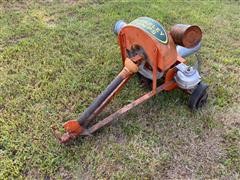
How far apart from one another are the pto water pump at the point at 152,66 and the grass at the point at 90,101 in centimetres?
A: 13

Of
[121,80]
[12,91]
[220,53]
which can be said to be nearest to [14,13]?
[12,91]

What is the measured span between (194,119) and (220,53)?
3.66ft

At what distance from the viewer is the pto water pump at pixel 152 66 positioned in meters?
2.52

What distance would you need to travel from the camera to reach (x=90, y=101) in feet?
9.54

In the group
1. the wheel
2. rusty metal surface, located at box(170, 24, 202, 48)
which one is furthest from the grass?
rusty metal surface, located at box(170, 24, 202, 48)

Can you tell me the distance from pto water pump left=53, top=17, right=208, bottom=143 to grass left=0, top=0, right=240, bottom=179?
13cm

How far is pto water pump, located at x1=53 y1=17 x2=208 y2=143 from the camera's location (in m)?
2.52

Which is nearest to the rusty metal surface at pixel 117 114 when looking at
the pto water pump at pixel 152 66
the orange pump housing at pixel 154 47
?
the pto water pump at pixel 152 66

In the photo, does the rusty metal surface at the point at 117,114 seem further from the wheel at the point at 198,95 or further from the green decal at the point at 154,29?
the green decal at the point at 154,29

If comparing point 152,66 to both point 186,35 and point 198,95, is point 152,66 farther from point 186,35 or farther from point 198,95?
point 198,95

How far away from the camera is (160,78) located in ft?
9.66

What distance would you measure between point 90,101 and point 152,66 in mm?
621

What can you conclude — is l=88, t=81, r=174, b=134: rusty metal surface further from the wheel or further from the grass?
the wheel

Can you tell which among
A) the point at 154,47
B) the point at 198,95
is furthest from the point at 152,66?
the point at 198,95
